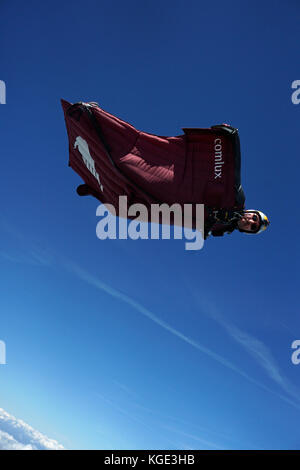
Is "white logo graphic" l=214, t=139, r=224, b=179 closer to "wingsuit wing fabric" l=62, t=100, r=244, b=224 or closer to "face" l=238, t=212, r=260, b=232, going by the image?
"wingsuit wing fabric" l=62, t=100, r=244, b=224


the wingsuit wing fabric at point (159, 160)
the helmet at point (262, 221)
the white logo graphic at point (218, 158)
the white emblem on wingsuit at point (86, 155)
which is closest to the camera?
the wingsuit wing fabric at point (159, 160)

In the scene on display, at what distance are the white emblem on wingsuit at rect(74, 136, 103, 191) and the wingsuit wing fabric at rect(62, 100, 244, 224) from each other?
1.8 inches

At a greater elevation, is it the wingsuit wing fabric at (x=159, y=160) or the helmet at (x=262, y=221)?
the wingsuit wing fabric at (x=159, y=160)

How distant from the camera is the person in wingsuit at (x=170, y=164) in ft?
24.3

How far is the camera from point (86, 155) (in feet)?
27.0

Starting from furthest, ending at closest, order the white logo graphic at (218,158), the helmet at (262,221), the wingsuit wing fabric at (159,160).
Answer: the helmet at (262,221)
the white logo graphic at (218,158)
the wingsuit wing fabric at (159,160)

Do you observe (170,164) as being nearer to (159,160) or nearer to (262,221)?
(159,160)

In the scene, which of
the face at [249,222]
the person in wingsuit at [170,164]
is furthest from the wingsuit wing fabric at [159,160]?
the face at [249,222]

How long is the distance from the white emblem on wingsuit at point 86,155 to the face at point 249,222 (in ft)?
14.0

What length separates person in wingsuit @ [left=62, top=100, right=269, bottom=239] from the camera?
24.3 feet

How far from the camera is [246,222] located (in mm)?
8000

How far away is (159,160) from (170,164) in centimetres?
33

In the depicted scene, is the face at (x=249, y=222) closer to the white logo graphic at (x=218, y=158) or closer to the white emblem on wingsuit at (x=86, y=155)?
the white logo graphic at (x=218, y=158)

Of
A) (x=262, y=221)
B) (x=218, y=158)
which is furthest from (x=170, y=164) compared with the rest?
(x=262, y=221)
